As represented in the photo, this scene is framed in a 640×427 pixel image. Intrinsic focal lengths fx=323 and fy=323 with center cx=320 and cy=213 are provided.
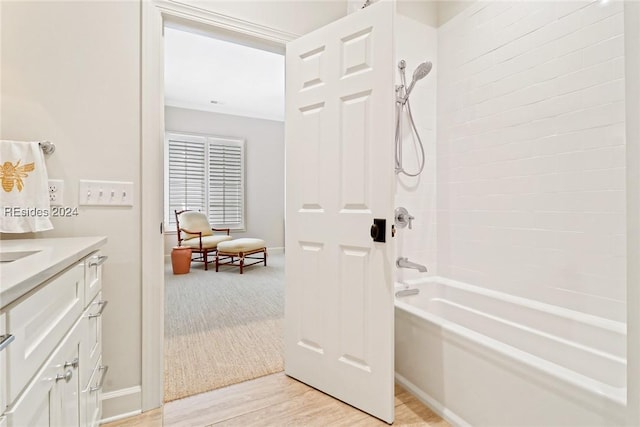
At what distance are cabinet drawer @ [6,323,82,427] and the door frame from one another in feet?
2.02

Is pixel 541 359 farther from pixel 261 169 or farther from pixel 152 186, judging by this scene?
pixel 261 169

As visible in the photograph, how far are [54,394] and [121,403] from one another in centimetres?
98

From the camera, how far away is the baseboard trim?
1601 millimetres

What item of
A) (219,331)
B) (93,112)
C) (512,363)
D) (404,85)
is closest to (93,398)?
(93,112)

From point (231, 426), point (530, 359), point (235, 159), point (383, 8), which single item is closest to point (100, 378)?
point (231, 426)

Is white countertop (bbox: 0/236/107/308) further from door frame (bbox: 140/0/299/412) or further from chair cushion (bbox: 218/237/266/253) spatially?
chair cushion (bbox: 218/237/266/253)

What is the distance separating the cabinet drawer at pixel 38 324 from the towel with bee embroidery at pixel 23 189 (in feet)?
1.93

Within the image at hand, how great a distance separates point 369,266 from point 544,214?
1122mm

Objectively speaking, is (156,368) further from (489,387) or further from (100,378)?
(489,387)

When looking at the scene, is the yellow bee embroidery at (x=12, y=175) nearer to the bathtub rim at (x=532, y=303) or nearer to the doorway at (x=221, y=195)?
the doorway at (x=221, y=195)

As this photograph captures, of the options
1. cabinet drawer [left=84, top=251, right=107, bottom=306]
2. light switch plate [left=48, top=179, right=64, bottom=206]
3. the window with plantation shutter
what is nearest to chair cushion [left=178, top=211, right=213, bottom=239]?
the window with plantation shutter

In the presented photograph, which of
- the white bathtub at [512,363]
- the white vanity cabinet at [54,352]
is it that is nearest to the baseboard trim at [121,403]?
the white vanity cabinet at [54,352]

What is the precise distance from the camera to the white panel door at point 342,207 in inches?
62.7

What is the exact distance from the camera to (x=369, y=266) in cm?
165
